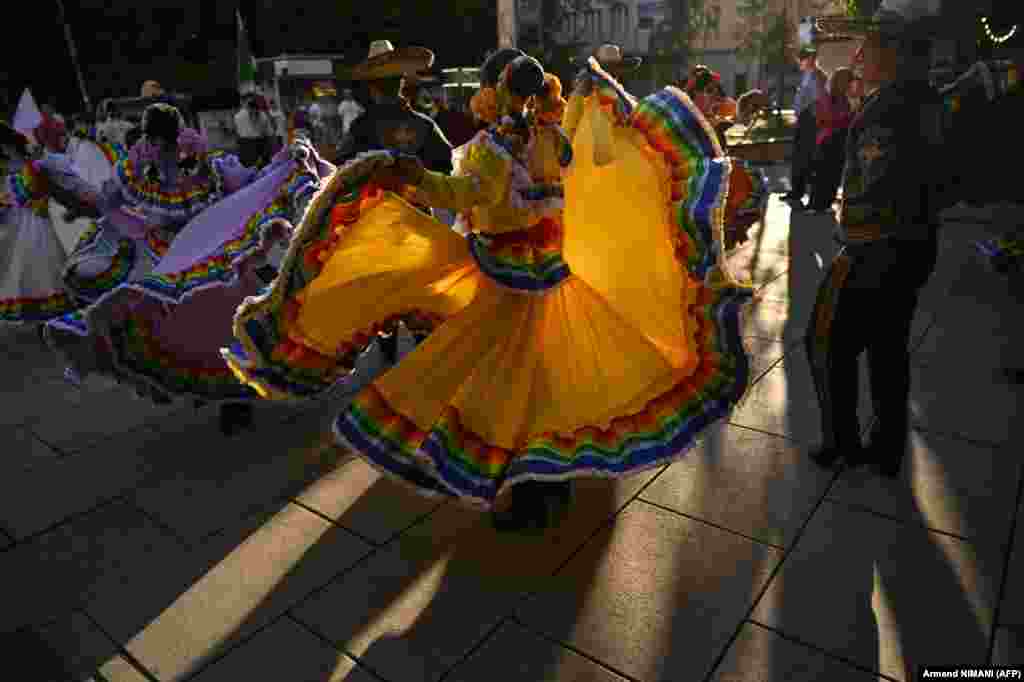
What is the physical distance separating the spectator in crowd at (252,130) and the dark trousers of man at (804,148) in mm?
8680

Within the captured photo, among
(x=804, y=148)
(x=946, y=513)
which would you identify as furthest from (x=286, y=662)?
(x=804, y=148)

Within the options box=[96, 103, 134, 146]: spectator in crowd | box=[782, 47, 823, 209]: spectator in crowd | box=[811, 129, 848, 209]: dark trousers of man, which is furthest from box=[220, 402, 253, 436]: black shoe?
box=[96, 103, 134, 146]: spectator in crowd

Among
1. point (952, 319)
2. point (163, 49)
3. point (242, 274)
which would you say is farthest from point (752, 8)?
point (242, 274)

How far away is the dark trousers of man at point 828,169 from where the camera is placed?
28.1 feet

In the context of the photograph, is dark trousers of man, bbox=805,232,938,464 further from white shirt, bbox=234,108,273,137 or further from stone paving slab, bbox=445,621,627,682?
white shirt, bbox=234,108,273,137

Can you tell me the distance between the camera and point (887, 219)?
114 inches

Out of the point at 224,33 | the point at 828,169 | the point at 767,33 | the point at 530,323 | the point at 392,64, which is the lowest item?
the point at 828,169

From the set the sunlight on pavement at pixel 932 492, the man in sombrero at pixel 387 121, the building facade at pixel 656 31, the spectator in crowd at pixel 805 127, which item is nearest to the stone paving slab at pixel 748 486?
the sunlight on pavement at pixel 932 492

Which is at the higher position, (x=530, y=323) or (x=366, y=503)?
(x=530, y=323)

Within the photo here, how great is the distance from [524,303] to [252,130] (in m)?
11.0

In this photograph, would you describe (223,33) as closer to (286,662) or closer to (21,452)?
(21,452)

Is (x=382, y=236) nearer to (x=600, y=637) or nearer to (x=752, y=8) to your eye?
(x=600, y=637)

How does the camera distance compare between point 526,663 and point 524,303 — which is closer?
point 526,663

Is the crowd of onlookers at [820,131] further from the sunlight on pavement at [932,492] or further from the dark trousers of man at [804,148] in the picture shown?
the sunlight on pavement at [932,492]
